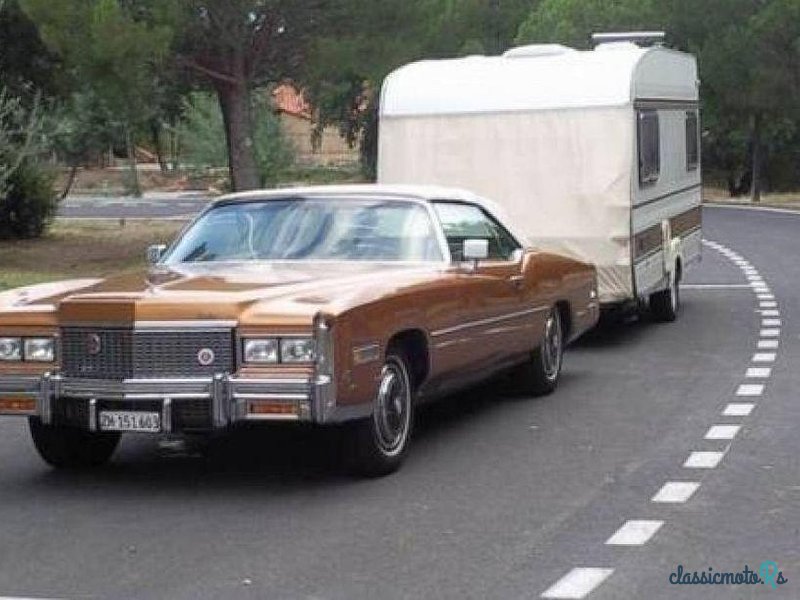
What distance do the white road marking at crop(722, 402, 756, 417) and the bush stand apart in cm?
2266

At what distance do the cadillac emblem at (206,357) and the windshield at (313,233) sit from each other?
170 centimetres

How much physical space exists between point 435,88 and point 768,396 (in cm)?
548

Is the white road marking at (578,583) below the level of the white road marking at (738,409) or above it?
below

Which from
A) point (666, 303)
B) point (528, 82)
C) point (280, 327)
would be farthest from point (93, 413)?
point (666, 303)

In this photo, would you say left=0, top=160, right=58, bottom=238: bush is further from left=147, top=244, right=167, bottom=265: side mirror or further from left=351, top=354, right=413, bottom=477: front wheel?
left=351, top=354, right=413, bottom=477: front wheel

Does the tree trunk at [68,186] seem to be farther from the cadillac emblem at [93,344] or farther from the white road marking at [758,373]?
the cadillac emblem at [93,344]

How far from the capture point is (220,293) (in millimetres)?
8008

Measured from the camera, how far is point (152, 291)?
8180mm

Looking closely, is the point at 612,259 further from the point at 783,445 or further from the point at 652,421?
the point at 783,445

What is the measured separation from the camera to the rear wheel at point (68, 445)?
8719 millimetres

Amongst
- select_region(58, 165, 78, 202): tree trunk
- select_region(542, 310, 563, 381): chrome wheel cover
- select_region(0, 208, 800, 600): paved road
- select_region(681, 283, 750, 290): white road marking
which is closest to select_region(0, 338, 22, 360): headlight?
select_region(0, 208, 800, 600): paved road

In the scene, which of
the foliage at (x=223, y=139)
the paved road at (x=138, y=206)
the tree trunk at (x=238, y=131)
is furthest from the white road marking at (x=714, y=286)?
the foliage at (x=223, y=139)

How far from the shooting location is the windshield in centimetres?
946

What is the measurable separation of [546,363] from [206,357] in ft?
13.6
